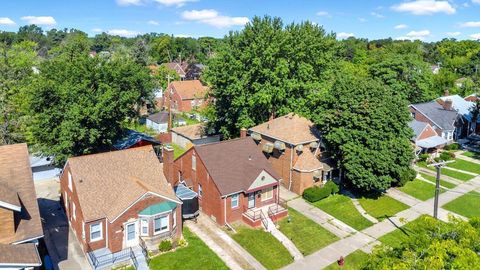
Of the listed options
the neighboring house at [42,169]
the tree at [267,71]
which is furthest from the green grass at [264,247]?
the neighboring house at [42,169]

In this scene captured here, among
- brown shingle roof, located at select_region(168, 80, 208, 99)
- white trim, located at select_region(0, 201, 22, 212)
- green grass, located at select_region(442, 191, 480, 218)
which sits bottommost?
green grass, located at select_region(442, 191, 480, 218)

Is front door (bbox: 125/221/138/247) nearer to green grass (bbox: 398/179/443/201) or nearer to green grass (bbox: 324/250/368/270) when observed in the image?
green grass (bbox: 324/250/368/270)

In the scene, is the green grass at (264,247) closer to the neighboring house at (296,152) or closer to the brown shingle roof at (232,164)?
the brown shingle roof at (232,164)

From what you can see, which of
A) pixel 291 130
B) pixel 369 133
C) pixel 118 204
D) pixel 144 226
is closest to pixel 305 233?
pixel 369 133

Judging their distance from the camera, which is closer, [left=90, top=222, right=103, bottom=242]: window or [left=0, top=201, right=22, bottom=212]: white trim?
[left=0, top=201, right=22, bottom=212]: white trim

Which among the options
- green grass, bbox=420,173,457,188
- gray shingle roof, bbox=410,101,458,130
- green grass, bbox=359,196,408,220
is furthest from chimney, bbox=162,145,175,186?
gray shingle roof, bbox=410,101,458,130

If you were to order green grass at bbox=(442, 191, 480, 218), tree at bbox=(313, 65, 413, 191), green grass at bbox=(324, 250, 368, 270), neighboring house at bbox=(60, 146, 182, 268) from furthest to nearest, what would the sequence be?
green grass at bbox=(442, 191, 480, 218)
tree at bbox=(313, 65, 413, 191)
green grass at bbox=(324, 250, 368, 270)
neighboring house at bbox=(60, 146, 182, 268)
